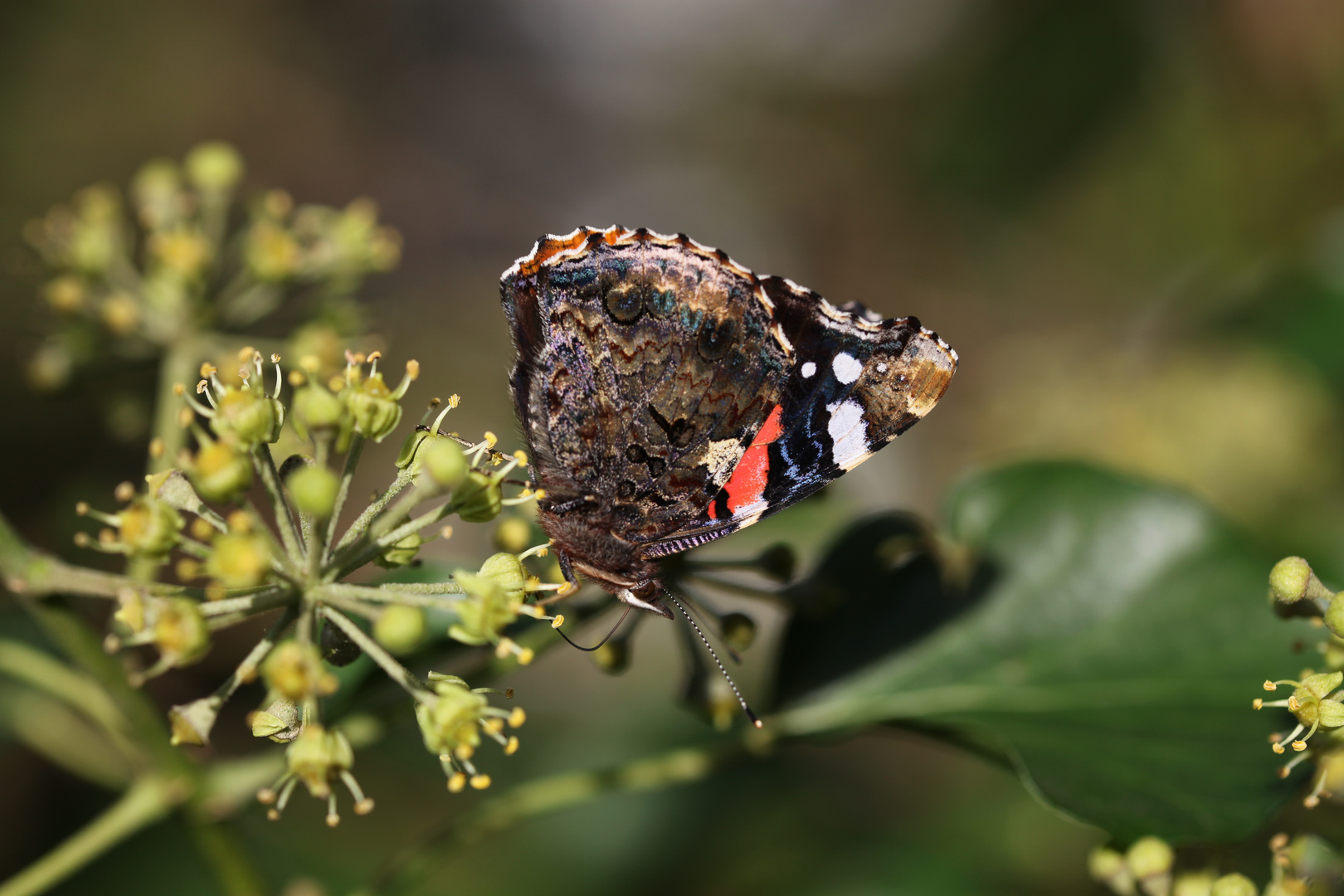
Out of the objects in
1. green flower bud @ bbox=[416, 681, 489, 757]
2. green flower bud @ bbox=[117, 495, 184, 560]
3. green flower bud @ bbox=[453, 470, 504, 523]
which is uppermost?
green flower bud @ bbox=[117, 495, 184, 560]

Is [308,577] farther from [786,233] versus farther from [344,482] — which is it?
[786,233]

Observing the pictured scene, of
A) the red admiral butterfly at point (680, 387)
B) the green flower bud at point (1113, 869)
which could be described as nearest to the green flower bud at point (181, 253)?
the red admiral butterfly at point (680, 387)

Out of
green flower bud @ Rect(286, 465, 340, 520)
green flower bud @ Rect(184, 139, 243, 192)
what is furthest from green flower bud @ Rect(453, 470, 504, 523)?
green flower bud @ Rect(184, 139, 243, 192)

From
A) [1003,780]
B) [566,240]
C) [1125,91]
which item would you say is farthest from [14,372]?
[1125,91]

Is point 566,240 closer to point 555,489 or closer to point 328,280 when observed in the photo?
point 555,489

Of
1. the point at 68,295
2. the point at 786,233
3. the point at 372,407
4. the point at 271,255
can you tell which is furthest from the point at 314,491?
the point at 786,233

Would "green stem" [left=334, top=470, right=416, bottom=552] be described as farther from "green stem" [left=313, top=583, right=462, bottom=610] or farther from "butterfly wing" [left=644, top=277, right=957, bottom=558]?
"butterfly wing" [left=644, top=277, right=957, bottom=558]
